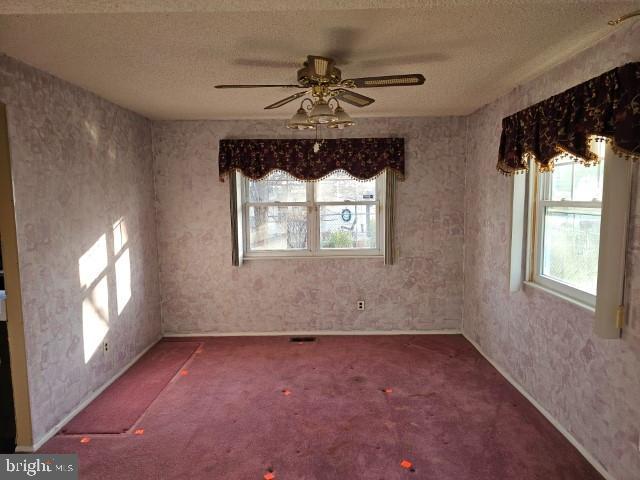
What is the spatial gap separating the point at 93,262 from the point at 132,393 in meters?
1.11

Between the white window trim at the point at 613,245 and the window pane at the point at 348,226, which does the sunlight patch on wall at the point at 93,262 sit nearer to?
the window pane at the point at 348,226

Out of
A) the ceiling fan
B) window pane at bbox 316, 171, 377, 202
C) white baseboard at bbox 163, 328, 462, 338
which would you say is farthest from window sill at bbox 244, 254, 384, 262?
the ceiling fan

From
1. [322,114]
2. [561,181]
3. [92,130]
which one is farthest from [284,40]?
[561,181]

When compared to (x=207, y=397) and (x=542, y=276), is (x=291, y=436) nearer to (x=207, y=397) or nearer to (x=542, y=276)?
(x=207, y=397)

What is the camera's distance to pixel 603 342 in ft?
7.47

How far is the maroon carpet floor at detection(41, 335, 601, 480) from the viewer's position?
2.35 meters

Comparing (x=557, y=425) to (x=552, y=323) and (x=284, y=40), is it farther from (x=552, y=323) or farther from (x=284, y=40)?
(x=284, y=40)

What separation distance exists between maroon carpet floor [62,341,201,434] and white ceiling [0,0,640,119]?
2.41 m

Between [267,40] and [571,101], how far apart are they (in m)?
1.78

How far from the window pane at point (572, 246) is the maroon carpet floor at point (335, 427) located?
1.01 metres

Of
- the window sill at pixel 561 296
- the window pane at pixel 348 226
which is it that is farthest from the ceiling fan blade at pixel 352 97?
the window pane at pixel 348 226

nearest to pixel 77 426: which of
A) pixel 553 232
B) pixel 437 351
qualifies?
pixel 437 351

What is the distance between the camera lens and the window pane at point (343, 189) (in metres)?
4.57

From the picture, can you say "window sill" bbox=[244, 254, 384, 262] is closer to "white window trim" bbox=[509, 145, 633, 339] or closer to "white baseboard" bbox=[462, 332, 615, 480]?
"white baseboard" bbox=[462, 332, 615, 480]
